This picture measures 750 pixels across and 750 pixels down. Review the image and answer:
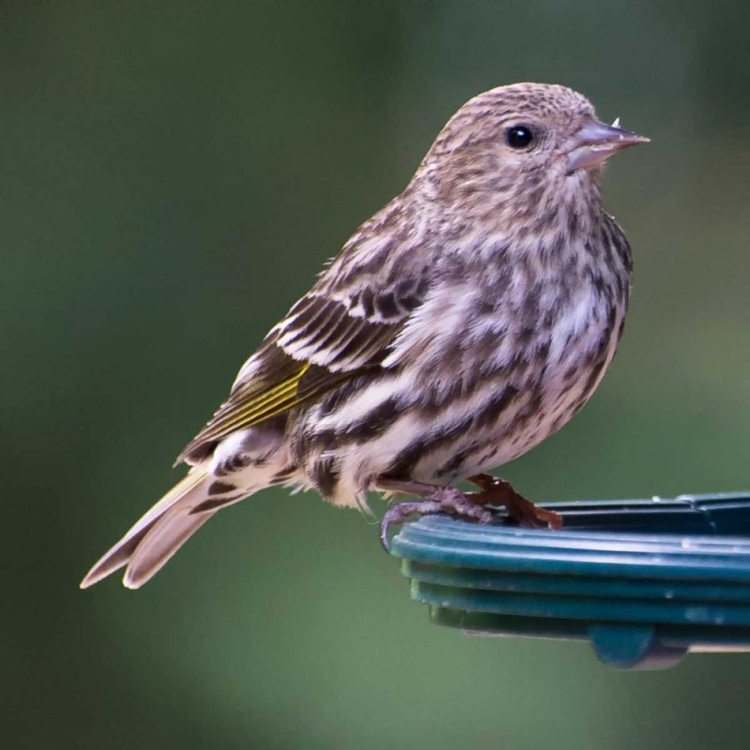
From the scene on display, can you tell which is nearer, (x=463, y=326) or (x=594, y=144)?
(x=463, y=326)


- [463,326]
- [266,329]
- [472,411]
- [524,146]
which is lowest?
[266,329]

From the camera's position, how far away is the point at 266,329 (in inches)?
237

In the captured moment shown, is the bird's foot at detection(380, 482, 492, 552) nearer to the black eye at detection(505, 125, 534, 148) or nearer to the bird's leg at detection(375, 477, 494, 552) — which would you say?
the bird's leg at detection(375, 477, 494, 552)

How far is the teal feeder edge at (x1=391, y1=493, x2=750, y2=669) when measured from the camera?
2078 millimetres

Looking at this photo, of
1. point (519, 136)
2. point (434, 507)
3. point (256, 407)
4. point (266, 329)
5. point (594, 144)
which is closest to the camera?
point (434, 507)

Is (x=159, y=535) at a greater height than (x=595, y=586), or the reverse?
(x=595, y=586)

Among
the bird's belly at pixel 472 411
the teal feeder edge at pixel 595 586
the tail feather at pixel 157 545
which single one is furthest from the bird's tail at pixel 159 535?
the teal feeder edge at pixel 595 586

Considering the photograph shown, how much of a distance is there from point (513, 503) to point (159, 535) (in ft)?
3.32

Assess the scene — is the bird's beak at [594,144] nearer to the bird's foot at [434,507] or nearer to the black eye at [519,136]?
the black eye at [519,136]

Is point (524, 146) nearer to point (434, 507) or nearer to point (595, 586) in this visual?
point (434, 507)

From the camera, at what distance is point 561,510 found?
9.60ft

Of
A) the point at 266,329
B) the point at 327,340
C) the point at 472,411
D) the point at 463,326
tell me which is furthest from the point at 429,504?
the point at 266,329

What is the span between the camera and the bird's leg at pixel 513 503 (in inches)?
114

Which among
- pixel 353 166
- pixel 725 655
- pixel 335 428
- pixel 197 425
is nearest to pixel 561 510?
pixel 335 428
